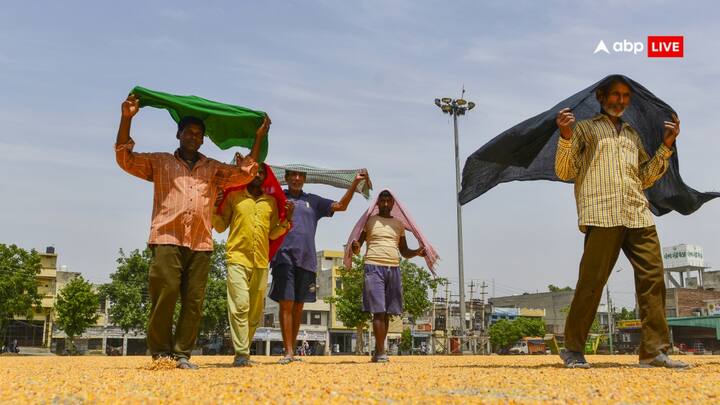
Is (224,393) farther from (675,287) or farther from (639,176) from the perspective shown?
(675,287)

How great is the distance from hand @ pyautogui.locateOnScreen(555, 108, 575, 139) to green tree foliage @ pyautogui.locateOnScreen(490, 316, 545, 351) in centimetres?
6526

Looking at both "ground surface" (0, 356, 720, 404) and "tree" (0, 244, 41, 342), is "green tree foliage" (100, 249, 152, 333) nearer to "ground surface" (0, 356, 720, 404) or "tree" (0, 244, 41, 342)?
"tree" (0, 244, 41, 342)

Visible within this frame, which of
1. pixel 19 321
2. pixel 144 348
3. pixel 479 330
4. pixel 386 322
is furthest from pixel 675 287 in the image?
pixel 386 322

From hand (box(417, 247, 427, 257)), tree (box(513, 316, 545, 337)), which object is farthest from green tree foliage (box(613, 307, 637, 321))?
hand (box(417, 247, 427, 257))

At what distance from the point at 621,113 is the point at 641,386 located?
2.67m

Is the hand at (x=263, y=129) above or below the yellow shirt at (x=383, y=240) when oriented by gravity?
above

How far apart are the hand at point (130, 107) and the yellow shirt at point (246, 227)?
4.27ft

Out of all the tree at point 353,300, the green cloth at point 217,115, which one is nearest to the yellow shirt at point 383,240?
the green cloth at point 217,115

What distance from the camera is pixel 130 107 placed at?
5207 millimetres

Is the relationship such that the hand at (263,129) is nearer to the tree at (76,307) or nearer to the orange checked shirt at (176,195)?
the orange checked shirt at (176,195)

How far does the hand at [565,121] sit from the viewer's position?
5.15 m

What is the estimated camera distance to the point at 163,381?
12.4 ft

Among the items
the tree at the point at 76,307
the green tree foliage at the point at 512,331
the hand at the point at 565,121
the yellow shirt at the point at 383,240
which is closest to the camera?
the hand at the point at 565,121

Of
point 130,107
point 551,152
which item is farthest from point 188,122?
point 551,152
